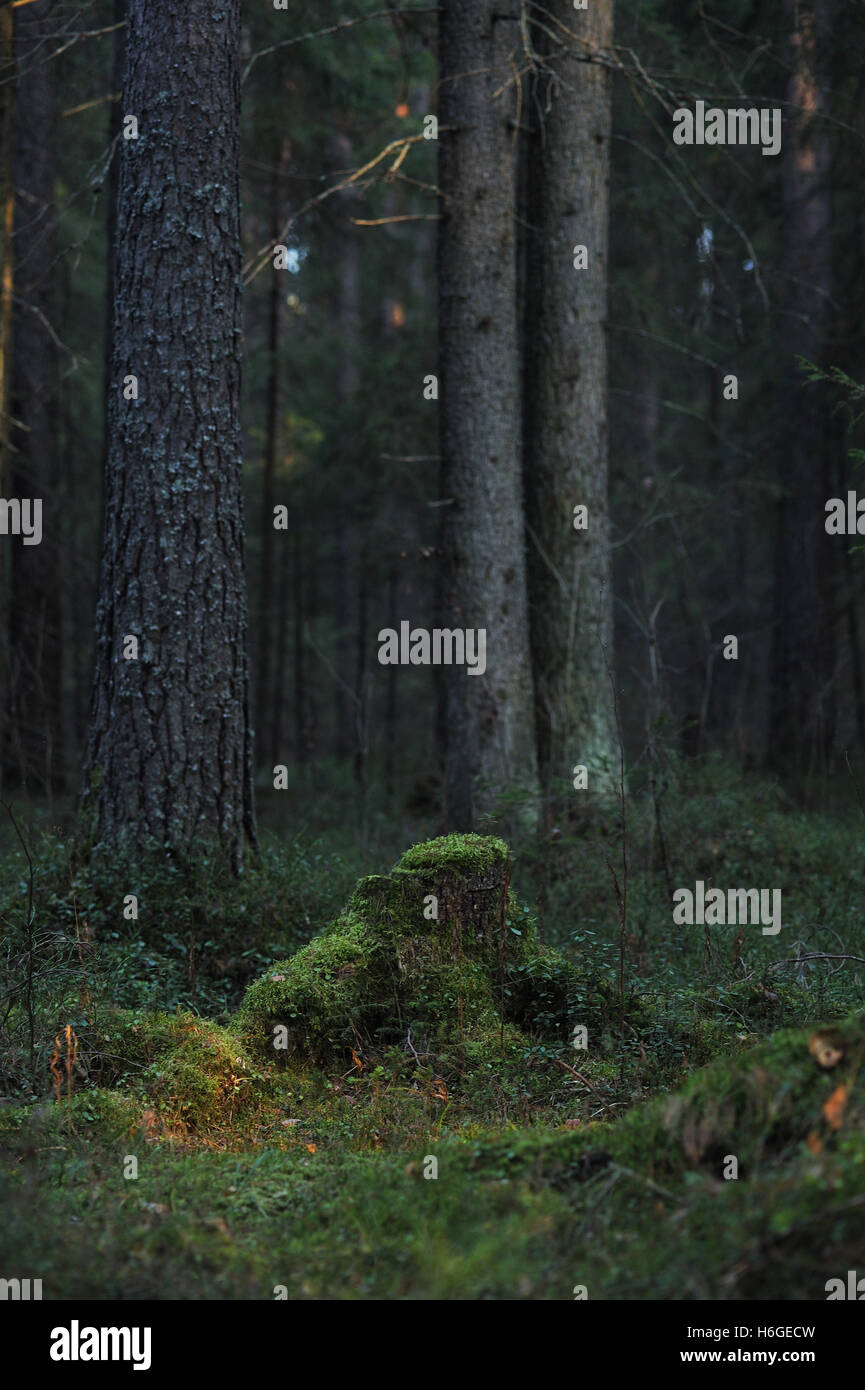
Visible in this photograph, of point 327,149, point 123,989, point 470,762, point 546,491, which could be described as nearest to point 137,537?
point 123,989

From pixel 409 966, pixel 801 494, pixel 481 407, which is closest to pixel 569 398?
pixel 481 407

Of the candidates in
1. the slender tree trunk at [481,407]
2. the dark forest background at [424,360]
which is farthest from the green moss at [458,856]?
the slender tree trunk at [481,407]

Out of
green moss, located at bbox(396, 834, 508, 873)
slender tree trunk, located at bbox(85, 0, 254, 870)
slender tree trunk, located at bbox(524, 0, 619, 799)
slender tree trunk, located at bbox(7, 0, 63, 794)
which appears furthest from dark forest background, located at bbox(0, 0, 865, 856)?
green moss, located at bbox(396, 834, 508, 873)

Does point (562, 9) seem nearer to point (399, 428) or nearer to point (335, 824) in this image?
point (399, 428)

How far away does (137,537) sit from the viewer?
20.6 ft

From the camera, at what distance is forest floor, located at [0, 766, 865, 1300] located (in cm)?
280

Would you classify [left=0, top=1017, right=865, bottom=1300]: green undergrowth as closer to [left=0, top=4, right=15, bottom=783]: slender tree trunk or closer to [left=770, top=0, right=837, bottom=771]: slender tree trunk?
[left=0, top=4, right=15, bottom=783]: slender tree trunk

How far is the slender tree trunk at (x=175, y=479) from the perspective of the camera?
6.21 meters

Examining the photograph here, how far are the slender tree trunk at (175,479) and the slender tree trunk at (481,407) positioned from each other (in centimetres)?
309

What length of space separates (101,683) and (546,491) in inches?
211

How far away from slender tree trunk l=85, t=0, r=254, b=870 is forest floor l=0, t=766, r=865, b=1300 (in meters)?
0.55

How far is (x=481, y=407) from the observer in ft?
30.4

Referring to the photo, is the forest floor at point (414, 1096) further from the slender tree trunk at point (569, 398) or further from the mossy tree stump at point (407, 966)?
the slender tree trunk at point (569, 398)

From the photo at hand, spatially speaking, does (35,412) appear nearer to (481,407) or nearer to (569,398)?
(481,407)
